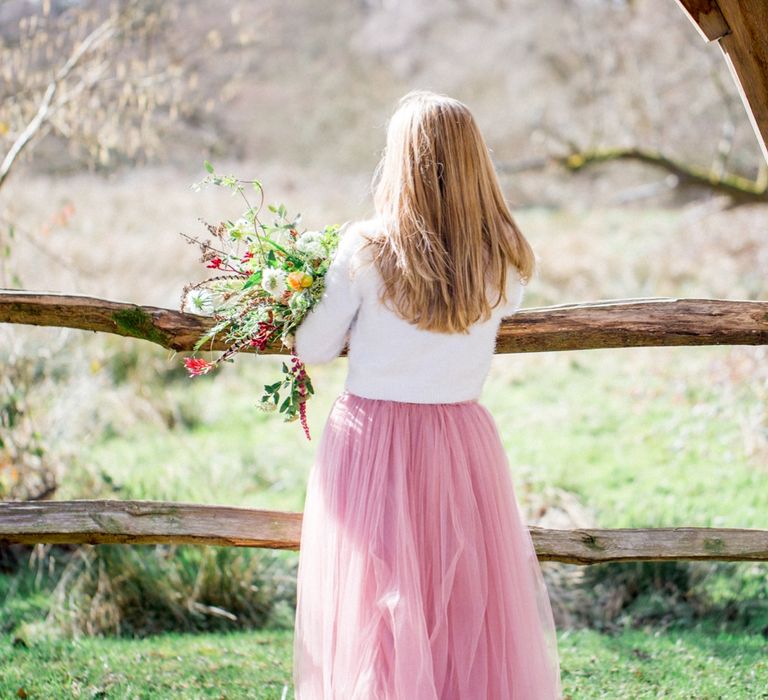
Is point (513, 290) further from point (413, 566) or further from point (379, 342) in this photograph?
point (413, 566)

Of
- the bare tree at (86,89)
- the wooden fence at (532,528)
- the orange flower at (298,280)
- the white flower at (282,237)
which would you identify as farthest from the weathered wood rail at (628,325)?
the bare tree at (86,89)

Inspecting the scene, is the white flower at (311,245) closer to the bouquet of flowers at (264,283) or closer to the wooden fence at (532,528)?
the bouquet of flowers at (264,283)

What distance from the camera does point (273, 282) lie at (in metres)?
2.68

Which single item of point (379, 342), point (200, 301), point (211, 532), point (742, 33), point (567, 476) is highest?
point (742, 33)

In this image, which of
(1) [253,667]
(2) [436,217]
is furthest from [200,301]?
(1) [253,667]

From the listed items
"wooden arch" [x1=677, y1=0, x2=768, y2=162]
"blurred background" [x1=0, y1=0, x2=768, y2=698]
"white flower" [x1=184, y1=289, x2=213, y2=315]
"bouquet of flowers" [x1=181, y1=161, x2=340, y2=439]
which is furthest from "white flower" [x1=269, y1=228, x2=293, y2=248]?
"blurred background" [x1=0, y1=0, x2=768, y2=698]

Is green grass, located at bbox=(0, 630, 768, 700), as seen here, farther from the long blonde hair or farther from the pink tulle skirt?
the long blonde hair

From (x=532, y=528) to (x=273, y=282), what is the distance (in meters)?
1.41

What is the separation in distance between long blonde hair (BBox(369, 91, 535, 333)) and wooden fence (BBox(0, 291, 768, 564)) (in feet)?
2.05

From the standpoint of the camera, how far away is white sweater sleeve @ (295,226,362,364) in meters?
2.67

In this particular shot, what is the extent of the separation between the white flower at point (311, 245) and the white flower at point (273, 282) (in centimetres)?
11

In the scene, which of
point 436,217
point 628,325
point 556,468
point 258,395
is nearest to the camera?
point 436,217

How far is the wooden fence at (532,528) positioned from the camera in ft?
10.0

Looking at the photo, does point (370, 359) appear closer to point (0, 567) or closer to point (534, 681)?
point (534, 681)
